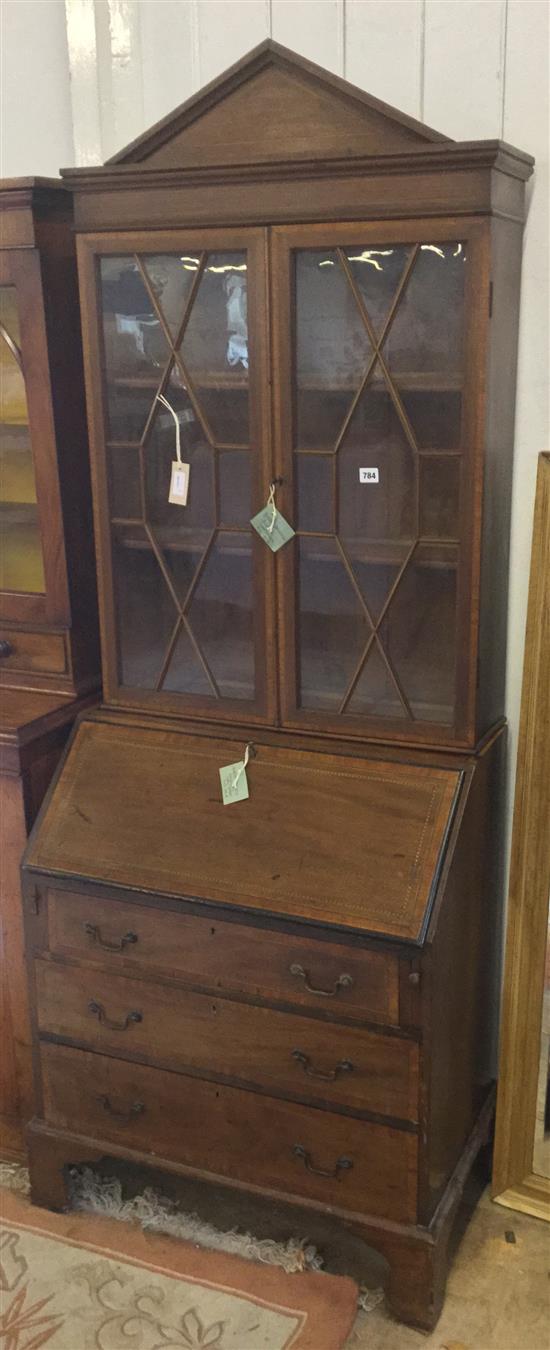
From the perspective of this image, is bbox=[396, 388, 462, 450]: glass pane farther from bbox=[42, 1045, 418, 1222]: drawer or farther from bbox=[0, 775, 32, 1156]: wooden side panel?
bbox=[42, 1045, 418, 1222]: drawer

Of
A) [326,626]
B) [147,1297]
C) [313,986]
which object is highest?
[326,626]

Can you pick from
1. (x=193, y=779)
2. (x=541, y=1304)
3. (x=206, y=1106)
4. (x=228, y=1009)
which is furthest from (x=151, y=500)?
(x=541, y=1304)

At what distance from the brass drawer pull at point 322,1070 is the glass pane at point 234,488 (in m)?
0.86

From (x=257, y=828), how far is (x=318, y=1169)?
21.8 inches

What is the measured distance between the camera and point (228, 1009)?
1859 mm

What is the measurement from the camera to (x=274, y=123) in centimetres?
176

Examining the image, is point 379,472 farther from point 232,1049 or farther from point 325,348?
point 232,1049

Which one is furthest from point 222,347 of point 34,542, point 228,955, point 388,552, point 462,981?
point 462,981

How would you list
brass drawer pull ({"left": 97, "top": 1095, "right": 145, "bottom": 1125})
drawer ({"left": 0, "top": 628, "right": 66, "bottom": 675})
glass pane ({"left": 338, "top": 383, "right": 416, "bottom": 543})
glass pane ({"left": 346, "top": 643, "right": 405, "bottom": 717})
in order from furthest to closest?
drawer ({"left": 0, "top": 628, "right": 66, "bottom": 675}) < brass drawer pull ({"left": 97, "top": 1095, "right": 145, "bottom": 1125}) < glass pane ({"left": 346, "top": 643, "right": 405, "bottom": 717}) < glass pane ({"left": 338, "top": 383, "right": 416, "bottom": 543})

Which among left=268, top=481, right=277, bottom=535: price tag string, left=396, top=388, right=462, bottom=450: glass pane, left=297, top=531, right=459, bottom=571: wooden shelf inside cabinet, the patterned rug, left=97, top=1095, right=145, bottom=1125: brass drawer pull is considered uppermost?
left=396, top=388, right=462, bottom=450: glass pane

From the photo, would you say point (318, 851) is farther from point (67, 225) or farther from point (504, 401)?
point (67, 225)

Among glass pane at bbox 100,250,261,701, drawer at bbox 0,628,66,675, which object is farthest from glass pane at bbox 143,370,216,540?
drawer at bbox 0,628,66,675

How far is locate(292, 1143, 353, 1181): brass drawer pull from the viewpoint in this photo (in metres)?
1.83

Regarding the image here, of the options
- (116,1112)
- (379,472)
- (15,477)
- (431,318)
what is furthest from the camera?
(15,477)
